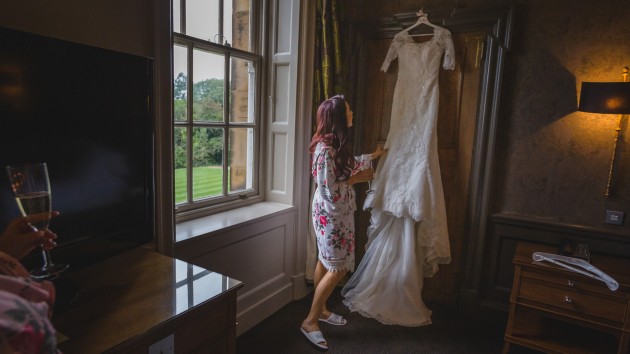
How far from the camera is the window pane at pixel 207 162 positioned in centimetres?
204

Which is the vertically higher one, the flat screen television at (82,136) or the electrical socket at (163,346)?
the flat screen television at (82,136)

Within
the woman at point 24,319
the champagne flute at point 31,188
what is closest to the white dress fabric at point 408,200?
the champagne flute at point 31,188

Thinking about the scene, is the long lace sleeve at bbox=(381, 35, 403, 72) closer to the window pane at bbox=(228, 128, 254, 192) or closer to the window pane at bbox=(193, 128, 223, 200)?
the window pane at bbox=(228, 128, 254, 192)

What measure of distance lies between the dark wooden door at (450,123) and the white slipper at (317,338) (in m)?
0.94

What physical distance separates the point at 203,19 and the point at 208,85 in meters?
0.35

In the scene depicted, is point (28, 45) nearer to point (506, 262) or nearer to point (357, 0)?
point (357, 0)

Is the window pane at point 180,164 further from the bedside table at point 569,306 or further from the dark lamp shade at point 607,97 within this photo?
the dark lamp shade at point 607,97

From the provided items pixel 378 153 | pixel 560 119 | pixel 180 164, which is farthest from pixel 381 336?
pixel 560 119

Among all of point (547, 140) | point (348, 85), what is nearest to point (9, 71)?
point (348, 85)

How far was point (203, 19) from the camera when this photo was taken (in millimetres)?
1987

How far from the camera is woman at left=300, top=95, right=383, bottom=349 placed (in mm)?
1969

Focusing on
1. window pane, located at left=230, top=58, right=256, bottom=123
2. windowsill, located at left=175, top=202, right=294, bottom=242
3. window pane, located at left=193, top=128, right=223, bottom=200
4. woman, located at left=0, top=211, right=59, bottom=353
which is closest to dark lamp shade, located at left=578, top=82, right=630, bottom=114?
windowsill, located at left=175, top=202, right=294, bottom=242

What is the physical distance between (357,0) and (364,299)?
2.08 metres

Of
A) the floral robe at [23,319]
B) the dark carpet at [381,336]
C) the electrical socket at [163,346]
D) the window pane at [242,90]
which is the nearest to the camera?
the floral robe at [23,319]
